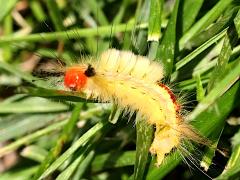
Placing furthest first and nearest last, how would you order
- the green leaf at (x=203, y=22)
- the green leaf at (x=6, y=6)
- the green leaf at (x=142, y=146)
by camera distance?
1. the green leaf at (x=6, y=6)
2. the green leaf at (x=203, y=22)
3. the green leaf at (x=142, y=146)

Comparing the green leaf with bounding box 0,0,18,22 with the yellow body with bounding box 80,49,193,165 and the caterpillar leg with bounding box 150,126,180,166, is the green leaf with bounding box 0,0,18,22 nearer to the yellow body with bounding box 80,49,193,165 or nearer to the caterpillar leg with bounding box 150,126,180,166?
the yellow body with bounding box 80,49,193,165

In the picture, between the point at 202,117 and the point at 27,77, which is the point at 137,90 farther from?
the point at 27,77

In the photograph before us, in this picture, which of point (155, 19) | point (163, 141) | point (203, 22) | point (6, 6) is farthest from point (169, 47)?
point (6, 6)

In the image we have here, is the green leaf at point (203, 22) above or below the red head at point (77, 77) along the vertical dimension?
above

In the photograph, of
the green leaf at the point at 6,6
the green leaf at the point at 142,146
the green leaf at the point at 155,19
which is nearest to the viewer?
the green leaf at the point at 142,146

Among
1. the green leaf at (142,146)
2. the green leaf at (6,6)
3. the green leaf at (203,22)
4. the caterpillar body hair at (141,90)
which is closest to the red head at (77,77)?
the caterpillar body hair at (141,90)

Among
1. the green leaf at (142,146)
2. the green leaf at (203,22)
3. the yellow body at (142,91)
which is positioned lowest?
the green leaf at (142,146)

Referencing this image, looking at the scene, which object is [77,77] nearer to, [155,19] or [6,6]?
[155,19]

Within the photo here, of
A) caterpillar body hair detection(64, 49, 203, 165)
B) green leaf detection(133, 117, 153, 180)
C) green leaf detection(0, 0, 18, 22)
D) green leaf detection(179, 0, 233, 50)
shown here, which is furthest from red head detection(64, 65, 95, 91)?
green leaf detection(0, 0, 18, 22)

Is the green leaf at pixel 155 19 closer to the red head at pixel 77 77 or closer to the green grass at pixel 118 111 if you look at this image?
the green grass at pixel 118 111
